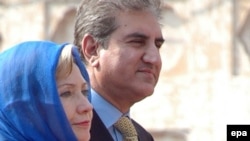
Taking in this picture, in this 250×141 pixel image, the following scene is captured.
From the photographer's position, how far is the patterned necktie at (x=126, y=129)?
3584 mm

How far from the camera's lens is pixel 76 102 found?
3.01m

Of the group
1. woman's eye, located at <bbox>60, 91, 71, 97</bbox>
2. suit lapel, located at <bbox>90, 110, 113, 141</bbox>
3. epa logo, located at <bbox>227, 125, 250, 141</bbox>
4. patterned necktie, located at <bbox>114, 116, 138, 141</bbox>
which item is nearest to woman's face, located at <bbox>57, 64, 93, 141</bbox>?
woman's eye, located at <bbox>60, 91, 71, 97</bbox>

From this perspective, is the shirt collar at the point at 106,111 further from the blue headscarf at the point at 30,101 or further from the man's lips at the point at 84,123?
the blue headscarf at the point at 30,101

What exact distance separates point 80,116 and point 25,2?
11591mm

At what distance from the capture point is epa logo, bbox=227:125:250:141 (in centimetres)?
484

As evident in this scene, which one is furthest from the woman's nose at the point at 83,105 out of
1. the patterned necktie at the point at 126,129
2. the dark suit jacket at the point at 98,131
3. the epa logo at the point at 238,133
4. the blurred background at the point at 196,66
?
the blurred background at the point at 196,66

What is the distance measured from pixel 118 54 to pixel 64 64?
1.90 feet

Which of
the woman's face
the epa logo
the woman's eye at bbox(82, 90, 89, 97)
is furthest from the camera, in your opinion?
the epa logo

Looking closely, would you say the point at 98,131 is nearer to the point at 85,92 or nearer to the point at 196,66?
the point at 85,92

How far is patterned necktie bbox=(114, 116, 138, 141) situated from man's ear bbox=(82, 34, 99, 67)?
21 cm

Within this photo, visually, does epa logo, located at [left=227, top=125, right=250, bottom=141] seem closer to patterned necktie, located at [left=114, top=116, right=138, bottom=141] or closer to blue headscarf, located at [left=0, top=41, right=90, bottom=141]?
patterned necktie, located at [left=114, top=116, right=138, bottom=141]

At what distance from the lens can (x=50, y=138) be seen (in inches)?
115

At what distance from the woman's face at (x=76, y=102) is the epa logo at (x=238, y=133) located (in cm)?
186

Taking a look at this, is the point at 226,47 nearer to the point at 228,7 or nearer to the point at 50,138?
the point at 228,7
